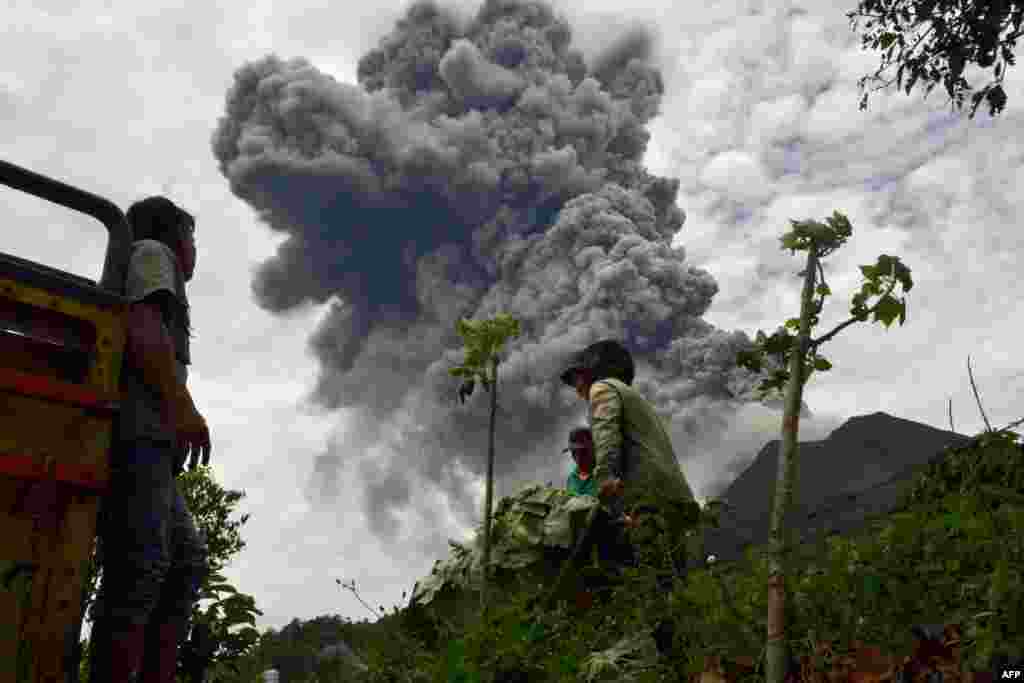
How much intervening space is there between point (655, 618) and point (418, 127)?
5060cm

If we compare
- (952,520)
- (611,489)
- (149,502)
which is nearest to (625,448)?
(611,489)

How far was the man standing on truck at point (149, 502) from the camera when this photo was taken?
2725 millimetres

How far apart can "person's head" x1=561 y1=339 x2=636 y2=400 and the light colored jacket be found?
0.20 metres

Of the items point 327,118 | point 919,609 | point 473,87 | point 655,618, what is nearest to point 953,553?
point 919,609

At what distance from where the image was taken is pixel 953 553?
2566 mm

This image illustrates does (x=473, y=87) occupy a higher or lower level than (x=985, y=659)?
higher

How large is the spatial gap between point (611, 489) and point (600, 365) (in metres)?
0.76

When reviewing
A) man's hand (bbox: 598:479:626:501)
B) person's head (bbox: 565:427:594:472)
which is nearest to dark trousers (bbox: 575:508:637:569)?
man's hand (bbox: 598:479:626:501)

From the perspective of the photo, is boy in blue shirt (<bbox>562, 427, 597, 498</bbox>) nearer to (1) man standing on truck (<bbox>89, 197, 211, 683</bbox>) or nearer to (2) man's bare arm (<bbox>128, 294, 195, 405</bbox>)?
(1) man standing on truck (<bbox>89, 197, 211, 683</bbox>)

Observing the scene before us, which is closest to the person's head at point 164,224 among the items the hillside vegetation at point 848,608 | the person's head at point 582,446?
the hillside vegetation at point 848,608

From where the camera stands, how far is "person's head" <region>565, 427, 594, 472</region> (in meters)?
5.67

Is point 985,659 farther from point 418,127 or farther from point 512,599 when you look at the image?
point 418,127

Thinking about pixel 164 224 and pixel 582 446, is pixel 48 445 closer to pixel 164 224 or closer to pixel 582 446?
pixel 164 224

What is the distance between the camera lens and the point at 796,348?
5.40 feet
